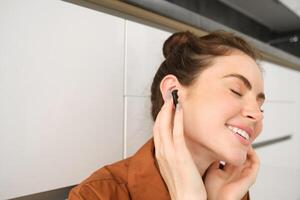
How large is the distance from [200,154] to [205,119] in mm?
155

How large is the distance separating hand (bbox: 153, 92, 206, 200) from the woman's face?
71 millimetres

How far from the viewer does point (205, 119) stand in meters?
0.69

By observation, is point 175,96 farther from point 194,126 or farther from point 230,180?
point 230,180

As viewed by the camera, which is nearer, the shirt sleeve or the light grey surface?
the shirt sleeve

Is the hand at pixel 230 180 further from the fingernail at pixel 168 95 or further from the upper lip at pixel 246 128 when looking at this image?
the fingernail at pixel 168 95

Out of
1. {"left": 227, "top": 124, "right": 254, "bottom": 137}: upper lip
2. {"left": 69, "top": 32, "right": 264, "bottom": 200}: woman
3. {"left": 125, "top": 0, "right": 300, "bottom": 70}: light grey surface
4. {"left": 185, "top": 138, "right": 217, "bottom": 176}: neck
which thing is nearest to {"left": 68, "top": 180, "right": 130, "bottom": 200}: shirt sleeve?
{"left": 69, "top": 32, "right": 264, "bottom": 200}: woman

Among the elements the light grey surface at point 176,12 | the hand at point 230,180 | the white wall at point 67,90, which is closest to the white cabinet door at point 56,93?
the white wall at point 67,90

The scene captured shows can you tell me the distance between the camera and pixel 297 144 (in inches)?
83.5

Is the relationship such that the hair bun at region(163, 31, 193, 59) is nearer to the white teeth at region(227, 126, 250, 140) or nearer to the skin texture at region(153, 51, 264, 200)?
the skin texture at region(153, 51, 264, 200)

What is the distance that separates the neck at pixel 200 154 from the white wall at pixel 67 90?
0.78 ft

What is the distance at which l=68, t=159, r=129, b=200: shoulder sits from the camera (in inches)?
24.5

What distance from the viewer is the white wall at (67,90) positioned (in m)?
0.65

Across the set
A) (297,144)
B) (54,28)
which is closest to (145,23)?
(54,28)

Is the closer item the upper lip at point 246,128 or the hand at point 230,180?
the upper lip at point 246,128
